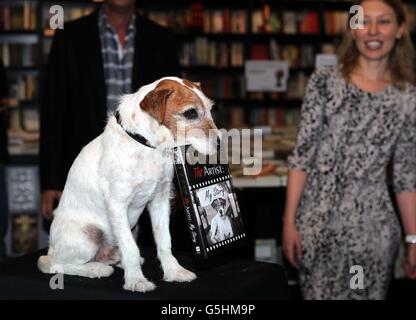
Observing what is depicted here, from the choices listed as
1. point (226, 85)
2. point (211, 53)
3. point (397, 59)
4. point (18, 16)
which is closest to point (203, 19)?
point (211, 53)

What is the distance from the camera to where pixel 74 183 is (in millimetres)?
1213

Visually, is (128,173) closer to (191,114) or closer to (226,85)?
(191,114)

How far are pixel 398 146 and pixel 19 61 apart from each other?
19.1 ft

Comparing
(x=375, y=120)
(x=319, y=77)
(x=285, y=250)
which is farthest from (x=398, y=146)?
(x=285, y=250)

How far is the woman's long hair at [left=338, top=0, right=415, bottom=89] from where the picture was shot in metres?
2.18

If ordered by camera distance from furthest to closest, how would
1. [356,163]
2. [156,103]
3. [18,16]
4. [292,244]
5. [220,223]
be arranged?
[18,16] < [292,244] < [356,163] < [220,223] < [156,103]

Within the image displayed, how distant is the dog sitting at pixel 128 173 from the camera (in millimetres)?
1146

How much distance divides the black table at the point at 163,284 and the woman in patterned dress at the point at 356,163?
→ 2.33ft

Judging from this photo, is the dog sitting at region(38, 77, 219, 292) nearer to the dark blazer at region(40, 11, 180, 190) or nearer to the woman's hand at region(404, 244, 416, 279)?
the dark blazer at region(40, 11, 180, 190)

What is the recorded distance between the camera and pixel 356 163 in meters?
2.13

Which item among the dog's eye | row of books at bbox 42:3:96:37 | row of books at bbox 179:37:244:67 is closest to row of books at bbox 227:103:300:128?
row of books at bbox 179:37:244:67

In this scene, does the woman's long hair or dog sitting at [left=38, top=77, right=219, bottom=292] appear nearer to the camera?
dog sitting at [left=38, top=77, right=219, bottom=292]

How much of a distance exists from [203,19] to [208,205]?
6.31 metres

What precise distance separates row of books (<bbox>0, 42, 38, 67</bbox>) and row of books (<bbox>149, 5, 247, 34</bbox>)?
1.44 meters
